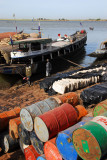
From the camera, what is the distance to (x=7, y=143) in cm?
675

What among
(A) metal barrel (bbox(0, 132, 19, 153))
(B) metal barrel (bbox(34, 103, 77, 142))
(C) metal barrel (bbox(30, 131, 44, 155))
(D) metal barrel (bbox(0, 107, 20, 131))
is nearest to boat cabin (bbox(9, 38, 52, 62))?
(D) metal barrel (bbox(0, 107, 20, 131))

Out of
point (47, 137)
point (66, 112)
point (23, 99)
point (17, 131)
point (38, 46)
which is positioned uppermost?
point (38, 46)

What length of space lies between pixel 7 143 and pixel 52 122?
264 cm

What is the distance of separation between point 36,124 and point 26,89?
31.1ft

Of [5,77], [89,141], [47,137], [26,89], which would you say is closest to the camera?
[89,141]

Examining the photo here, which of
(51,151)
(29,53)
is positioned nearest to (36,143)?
(51,151)

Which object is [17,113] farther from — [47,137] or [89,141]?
[89,141]

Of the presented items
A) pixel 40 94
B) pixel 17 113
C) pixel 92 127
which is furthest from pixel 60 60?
pixel 92 127

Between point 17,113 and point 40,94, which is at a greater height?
point 17,113

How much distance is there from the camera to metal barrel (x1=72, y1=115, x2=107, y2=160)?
4.07 meters

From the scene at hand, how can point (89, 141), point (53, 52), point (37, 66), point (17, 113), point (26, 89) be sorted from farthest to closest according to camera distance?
point (53, 52) → point (37, 66) → point (26, 89) → point (17, 113) → point (89, 141)

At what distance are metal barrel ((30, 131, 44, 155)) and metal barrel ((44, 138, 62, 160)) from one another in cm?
48

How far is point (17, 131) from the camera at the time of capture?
6.77m

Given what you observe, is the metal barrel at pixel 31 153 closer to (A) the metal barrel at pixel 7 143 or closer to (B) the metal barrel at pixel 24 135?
(B) the metal barrel at pixel 24 135
